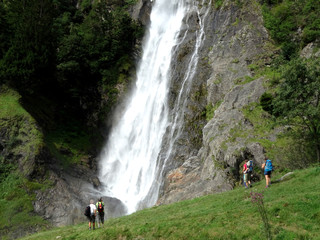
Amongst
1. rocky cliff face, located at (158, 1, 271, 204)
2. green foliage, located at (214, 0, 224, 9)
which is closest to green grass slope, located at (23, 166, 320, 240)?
rocky cliff face, located at (158, 1, 271, 204)

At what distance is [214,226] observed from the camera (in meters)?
10.6

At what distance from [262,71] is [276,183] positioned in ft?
48.4

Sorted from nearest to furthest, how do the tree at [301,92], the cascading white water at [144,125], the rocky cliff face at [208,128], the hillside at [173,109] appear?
the hillside at [173,109], the tree at [301,92], the rocky cliff face at [208,128], the cascading white water at [144,125]

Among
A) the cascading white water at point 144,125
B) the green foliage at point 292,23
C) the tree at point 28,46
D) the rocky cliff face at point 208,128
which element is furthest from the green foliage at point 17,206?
the green foliage at point 292,23

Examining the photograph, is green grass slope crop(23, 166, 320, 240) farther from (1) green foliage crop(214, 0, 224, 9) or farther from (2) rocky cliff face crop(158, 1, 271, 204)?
(1) green foliage crop(214, 0, 224, 9)

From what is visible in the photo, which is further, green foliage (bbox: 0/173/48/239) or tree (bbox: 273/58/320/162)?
green foliage (bbox: 0/173/48/239)

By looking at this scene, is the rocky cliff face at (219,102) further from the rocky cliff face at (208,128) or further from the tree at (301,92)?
the tree at (301,92)

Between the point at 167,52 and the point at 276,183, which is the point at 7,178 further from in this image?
the point at 276,183

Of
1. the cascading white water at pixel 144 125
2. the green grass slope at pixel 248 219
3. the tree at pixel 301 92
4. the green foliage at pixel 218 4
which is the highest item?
the green foliage at pixel 218 4

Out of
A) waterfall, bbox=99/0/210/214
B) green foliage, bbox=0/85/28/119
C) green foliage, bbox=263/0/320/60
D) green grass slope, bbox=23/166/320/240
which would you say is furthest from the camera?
green foliage, bbox=0/85/28/119

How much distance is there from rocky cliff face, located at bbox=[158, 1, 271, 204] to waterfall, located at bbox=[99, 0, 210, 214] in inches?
63.3

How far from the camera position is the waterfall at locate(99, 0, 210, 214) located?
1136 inches

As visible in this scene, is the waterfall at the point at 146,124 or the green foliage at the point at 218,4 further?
the green foliage at the point at 218,4

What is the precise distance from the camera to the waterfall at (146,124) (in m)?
28.9
